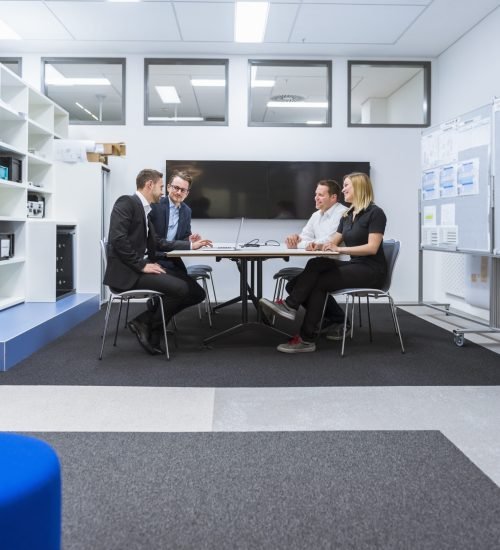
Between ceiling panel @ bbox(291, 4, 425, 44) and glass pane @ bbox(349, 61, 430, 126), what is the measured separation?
66 centimetres

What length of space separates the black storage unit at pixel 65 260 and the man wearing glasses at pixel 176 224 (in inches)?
56.1

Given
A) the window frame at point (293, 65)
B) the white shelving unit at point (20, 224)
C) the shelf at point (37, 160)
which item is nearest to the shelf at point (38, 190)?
the white shelving unit at point (20, 224)

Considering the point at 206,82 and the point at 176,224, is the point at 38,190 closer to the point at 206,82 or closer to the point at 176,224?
the point at 176,224

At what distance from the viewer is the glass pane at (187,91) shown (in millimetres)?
6086

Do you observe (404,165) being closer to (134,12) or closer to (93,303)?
(134,12)

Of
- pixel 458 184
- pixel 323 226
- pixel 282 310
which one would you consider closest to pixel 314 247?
pixel 282 310

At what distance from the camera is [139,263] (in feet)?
10.8

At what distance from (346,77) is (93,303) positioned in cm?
374

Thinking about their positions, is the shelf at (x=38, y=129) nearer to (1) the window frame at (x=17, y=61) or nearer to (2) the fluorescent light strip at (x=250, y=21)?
(1) the window frame at (x=17, y=61)

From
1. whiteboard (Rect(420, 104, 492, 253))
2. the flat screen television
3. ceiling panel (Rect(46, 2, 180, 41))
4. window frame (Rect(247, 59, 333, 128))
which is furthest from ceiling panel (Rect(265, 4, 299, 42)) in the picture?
whiteboard (Rect(420, 104, 492, 253))

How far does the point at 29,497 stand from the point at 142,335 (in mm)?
2530

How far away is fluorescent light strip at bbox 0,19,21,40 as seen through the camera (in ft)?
17.2

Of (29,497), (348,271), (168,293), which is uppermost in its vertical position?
(348,271)

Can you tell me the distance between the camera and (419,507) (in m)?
1.48
